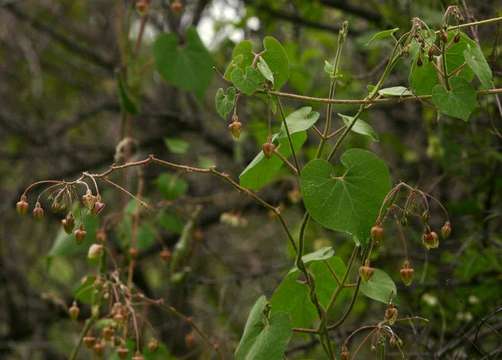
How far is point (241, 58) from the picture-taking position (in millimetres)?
1366

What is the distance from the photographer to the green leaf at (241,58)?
4.49ft

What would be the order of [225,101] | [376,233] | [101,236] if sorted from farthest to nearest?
[101,236] → [225,101] → [376,233]

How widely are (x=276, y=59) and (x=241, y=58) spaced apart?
10cm

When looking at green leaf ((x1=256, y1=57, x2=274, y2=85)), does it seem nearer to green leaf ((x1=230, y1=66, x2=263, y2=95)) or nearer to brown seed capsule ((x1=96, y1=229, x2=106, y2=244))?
green leaf ((x1=230, y1=66, x2=263, y2=95))

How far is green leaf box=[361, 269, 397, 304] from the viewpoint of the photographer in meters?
1.44

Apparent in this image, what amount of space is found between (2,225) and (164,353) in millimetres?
2127

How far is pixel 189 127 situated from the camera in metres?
3.34

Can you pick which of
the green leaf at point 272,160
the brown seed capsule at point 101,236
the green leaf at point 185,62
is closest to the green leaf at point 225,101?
the green leaf at point 272,160

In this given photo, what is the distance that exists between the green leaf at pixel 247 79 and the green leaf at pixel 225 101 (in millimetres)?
49

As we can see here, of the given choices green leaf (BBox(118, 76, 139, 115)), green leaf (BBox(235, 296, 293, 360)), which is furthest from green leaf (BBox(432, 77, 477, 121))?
green leaf (BBox(118, 76, 139, 115))

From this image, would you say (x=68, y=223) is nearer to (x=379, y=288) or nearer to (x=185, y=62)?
(x=379, y=288)

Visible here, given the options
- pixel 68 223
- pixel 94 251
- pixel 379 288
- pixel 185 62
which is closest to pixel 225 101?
pixel 68 223

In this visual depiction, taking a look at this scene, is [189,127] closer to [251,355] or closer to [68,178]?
[68,178]

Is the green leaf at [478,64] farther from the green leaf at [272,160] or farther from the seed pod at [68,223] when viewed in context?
the seed pod at [68,223]
